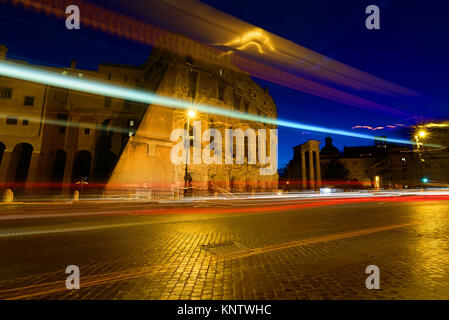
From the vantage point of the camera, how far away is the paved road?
312 cm

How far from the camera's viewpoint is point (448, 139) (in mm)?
43375

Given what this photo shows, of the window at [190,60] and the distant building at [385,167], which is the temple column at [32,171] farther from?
the distant building at [385,167]

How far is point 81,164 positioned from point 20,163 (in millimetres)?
6538

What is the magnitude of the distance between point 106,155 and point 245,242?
30.8 meters

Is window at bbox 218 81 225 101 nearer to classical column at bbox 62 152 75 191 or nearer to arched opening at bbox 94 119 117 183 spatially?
arched opening at bbox 94 119 117 183

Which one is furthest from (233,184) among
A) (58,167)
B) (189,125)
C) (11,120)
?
(11,120)

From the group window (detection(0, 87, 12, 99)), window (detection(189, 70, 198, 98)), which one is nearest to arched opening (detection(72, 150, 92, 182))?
window (detection(0, 87, 12, 99))

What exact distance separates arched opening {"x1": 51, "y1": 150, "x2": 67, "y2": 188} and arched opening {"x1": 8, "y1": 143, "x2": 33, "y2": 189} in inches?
103

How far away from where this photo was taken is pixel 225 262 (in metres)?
4.29

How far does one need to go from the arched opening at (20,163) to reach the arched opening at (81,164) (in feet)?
16.4

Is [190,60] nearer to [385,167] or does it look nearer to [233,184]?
[233,184]

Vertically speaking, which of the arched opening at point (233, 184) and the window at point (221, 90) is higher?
the window at point (221, 90)

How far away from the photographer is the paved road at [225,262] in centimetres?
312

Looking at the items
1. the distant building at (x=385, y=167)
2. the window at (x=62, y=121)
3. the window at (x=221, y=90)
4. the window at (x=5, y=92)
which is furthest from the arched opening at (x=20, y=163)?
the distant building at (x=385, y=167)
